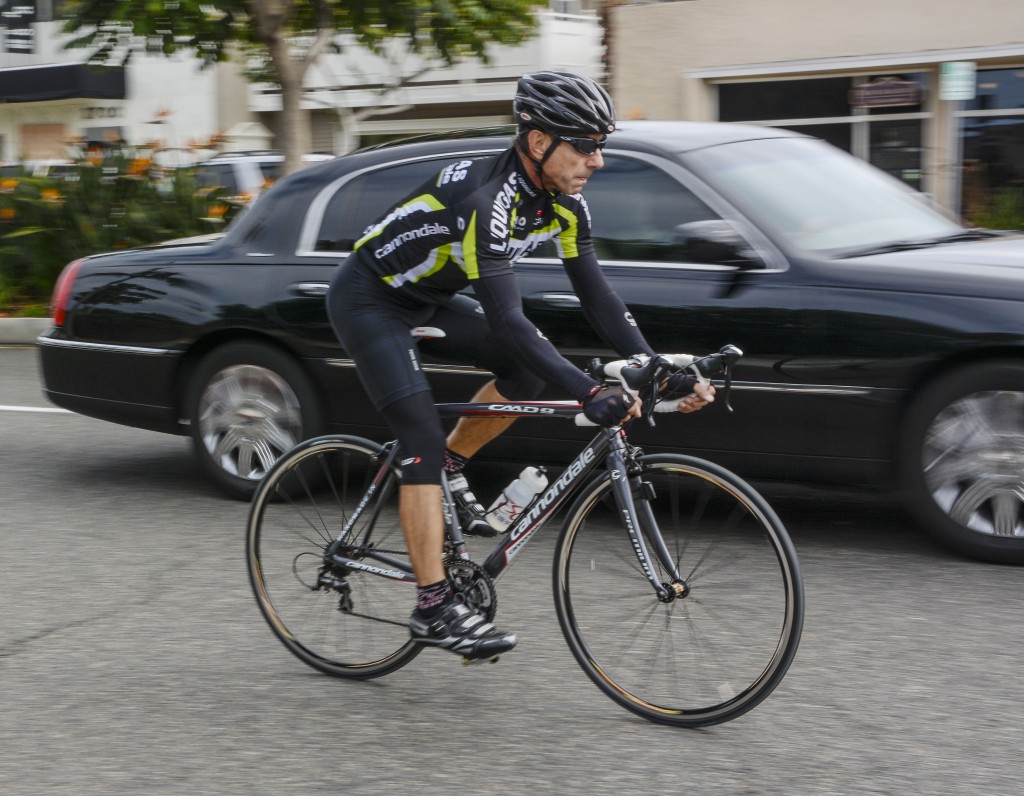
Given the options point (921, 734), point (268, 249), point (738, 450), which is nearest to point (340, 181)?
point (268, 249)

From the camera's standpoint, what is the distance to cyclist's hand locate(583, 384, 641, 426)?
3.63 m

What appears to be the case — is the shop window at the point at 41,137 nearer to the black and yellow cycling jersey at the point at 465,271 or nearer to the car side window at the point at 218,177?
the car side window at the point at 218,177

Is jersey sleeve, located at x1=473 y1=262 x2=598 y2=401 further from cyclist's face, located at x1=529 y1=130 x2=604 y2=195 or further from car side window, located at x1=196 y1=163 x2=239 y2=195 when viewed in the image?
car side window, located at x1=196 y1=163 x2=239 y2=195

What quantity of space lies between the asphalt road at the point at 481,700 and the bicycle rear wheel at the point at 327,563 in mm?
117

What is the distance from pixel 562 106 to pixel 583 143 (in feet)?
0.37

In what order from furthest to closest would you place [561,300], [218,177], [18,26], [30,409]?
1. [18,26]
2. [218,177]
3. [30,409]
4. [561,300]

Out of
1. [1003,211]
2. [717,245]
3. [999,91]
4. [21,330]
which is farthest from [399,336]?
[999,91]

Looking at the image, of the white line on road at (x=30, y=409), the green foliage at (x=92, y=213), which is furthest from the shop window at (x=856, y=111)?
the white line on road at (x=30, y=409)

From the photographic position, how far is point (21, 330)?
44.3 ft

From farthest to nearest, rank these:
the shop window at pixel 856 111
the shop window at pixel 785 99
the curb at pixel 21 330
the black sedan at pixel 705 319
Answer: the shop window at pixel 785 99
the shop window at pixel 856 111
the curb at pixel 21 330
the black sedan at pixel 705 319

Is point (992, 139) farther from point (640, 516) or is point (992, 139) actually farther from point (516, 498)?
point (640, 516)

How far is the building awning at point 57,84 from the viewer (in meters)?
33.2

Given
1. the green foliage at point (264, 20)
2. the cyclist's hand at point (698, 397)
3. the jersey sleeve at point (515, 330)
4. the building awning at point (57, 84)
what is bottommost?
the cyclist's hand at point (698, 397)

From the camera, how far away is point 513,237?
13.1ft
